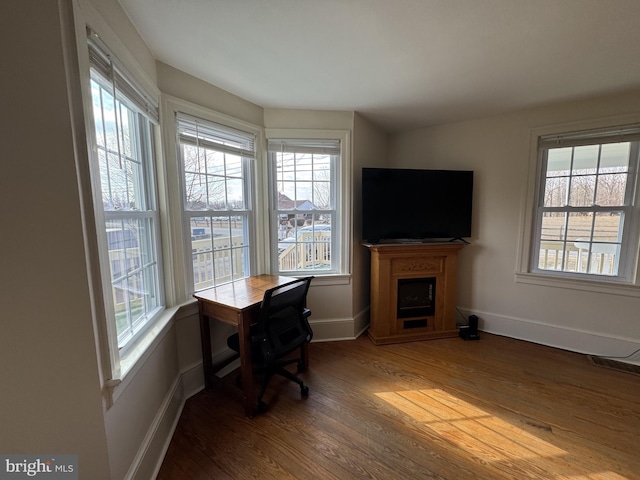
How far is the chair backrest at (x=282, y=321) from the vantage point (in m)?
1.69

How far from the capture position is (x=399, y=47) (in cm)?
Result: 153

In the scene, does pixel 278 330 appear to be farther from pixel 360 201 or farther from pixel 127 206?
pixel 360 201

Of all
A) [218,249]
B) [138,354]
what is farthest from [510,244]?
[138,354]

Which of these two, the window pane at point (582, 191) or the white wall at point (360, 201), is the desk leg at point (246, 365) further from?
the window pane at point (582, 191)

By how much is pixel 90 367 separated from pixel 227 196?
4.97 ft

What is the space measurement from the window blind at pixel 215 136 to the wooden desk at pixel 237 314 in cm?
114

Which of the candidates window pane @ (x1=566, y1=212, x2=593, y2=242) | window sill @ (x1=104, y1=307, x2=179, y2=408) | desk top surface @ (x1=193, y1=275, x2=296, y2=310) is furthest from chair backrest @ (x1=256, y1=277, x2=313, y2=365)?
window pane @ (x1=566, y1=212, x2=593, y2=242)

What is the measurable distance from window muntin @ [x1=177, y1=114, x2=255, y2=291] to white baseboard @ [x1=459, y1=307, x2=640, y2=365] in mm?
2712

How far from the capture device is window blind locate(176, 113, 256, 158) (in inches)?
73.5

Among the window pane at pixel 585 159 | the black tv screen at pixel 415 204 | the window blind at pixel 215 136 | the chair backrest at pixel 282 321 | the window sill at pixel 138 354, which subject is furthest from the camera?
the black tv screen at pixel 415 204

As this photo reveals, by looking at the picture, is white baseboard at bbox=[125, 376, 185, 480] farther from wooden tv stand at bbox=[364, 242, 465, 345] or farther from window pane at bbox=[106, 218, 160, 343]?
wooden tv stand at bbox=[364, 242, 465, 345]

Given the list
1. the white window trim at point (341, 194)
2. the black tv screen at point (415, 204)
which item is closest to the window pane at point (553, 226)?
the black tv screen at point (415, 204)

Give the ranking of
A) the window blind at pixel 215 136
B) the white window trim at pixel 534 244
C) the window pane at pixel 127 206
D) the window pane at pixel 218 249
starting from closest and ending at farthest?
the window pane at pixel 127 206, the window blind at pixel 215 136, the window pane at pixel 218 249, the white window trim at pixel 534 244

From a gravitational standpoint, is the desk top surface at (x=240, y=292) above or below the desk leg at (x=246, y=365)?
above
